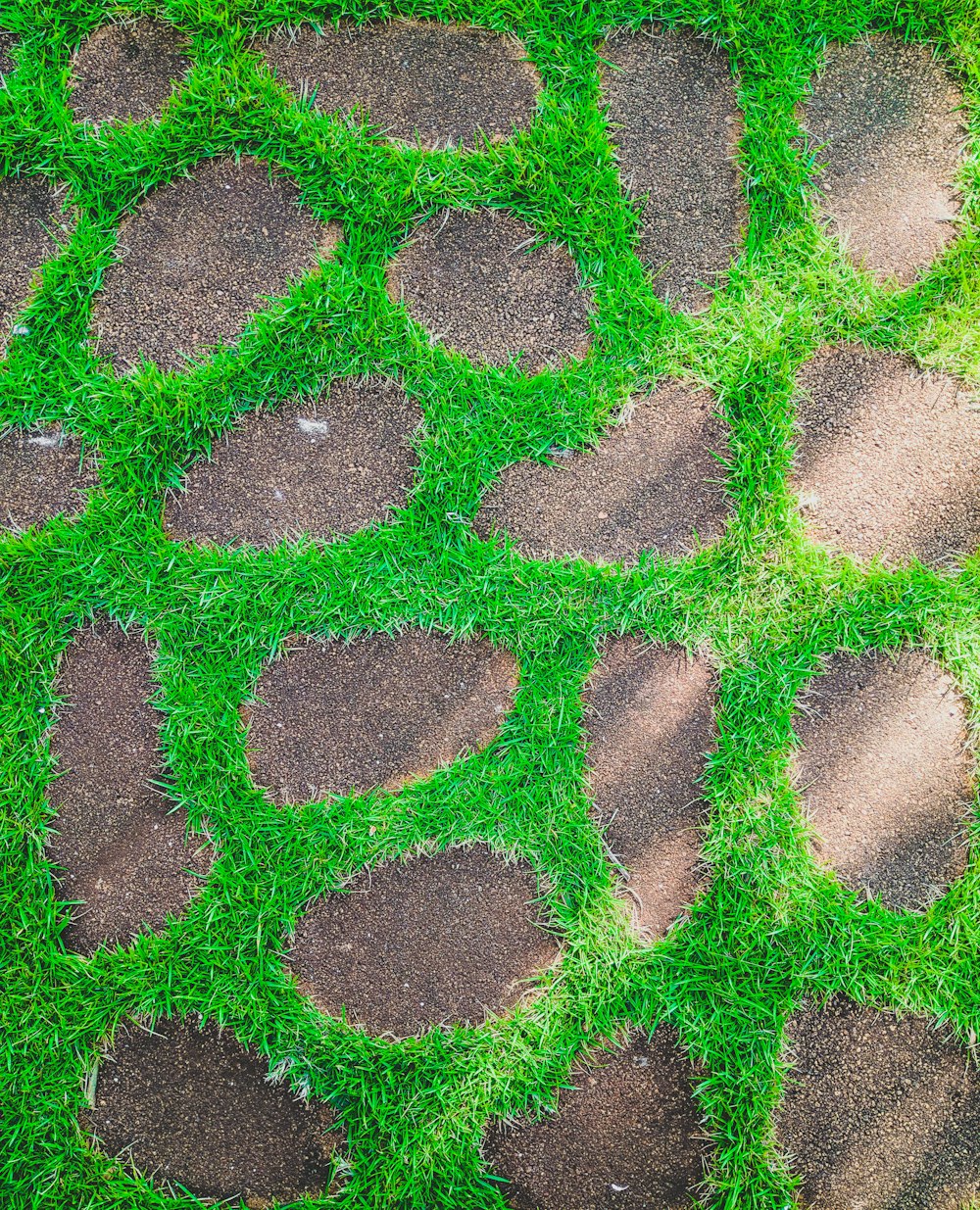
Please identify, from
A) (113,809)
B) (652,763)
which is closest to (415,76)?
(652,763)

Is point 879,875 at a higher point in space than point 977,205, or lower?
lower

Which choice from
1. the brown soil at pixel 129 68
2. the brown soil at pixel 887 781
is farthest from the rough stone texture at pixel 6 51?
the brown soil at pixel 887 781

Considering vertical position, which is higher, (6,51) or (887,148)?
(887,148)

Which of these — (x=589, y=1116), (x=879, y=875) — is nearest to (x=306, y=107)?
(x=879, y=875)

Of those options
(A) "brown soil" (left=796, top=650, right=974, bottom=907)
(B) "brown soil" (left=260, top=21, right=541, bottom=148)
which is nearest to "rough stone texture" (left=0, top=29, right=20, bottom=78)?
(B) "brown soil" (left=260, top=21, right=541, bottom=148)

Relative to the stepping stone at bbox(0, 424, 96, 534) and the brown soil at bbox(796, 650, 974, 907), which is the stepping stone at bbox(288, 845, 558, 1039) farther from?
the stepping stone at bbox(0, 424, 96, 534)

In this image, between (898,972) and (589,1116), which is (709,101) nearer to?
(898,972)

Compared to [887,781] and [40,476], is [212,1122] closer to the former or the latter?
[40,476]
